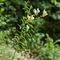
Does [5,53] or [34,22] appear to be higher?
[34,22]

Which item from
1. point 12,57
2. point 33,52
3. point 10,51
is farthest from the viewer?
point 33,52

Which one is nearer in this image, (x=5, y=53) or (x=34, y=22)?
(x=5, y=53)

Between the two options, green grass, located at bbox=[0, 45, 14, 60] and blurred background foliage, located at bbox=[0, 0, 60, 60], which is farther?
blurred background foliage, located at bbox=[0, 0, 60, 60]

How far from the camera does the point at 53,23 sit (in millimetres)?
6574

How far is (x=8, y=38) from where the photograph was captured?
4809mm

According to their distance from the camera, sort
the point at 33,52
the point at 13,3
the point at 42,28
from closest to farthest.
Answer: the point at 33,52 → the point at 13,3 → the point at 42,28

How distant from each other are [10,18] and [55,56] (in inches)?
51.0

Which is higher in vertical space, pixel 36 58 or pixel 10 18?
pixel 10 18

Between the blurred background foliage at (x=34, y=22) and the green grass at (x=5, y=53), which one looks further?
the blurred background foliage at (x=34, y=22)

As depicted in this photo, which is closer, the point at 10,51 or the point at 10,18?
the point at 10,51

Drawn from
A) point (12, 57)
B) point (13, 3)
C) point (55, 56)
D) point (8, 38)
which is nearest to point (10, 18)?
point (13, 3)

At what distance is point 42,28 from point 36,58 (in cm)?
142

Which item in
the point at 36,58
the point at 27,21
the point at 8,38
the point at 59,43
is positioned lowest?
the point at 59,43

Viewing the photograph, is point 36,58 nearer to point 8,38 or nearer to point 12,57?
point 8,38
